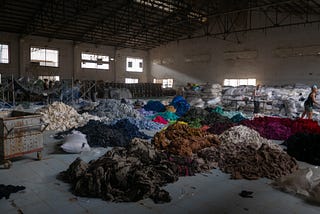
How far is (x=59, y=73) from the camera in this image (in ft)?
65.9

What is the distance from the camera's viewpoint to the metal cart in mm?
3771

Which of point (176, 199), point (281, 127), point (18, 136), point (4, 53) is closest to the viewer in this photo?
point (176, 199)

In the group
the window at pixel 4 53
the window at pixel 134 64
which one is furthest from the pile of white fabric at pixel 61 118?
the window at pixel 134 64

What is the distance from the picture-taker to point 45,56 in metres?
19.6

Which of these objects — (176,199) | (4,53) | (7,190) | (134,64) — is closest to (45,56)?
(4,53)

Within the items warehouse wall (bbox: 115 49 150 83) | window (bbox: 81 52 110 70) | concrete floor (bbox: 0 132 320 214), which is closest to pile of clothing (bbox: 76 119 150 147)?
concrete floor (bbox: 0 132 320 214)

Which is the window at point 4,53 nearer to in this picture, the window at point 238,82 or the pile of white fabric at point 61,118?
the pile of white fabric at point 61,118

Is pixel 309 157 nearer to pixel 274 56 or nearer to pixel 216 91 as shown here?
pixel 216 91

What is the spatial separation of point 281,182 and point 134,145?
93.6 inches

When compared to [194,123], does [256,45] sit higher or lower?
higher

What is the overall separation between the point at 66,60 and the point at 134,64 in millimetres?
7242

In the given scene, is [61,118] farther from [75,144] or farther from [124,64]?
[124,64]

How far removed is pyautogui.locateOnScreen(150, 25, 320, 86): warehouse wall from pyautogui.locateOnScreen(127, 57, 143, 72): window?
140cm

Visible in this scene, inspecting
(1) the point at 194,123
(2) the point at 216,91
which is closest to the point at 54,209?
(1) the point at 194,123
